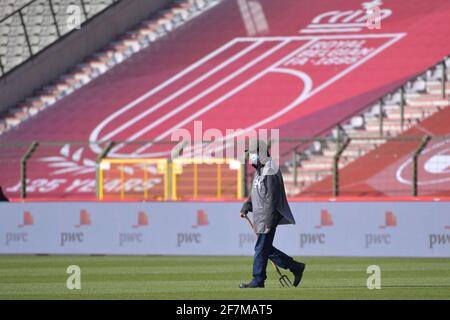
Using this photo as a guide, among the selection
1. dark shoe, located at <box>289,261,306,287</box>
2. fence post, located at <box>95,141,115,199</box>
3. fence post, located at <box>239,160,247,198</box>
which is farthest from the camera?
fence post, located at <box>95,141,115,199</box>

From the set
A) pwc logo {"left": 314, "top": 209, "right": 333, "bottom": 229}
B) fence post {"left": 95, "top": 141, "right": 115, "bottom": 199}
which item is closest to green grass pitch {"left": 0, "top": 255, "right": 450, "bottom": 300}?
pwc logo {"left": 314, "top": 209, "right": 333, "bottom": 229}

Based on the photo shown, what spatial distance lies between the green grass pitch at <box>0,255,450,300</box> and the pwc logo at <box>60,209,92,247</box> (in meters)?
1.18

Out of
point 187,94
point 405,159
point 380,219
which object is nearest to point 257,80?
point 187,94

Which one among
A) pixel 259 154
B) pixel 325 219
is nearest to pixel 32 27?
pixel 325 219

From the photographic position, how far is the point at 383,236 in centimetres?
2714

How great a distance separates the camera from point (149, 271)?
76.0 ft

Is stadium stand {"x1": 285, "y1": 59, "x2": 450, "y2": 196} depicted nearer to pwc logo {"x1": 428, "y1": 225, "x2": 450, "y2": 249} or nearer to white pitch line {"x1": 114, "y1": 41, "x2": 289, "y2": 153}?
white pitch line {"x1": 114, "y1": 41, "x2": 289, "y2": 153}

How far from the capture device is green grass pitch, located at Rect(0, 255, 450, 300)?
1755 cm

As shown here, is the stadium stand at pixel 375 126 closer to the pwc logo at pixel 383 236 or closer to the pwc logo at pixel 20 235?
the pwc logo at pixel 383 236

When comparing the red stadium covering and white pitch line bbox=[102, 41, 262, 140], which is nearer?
the red stadium covering

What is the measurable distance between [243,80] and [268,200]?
76.8ft

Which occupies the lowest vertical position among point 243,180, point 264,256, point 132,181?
point 264,256

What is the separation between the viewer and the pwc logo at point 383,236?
27.1 m

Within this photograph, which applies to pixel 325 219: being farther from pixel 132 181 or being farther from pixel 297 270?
pixel 297 270
